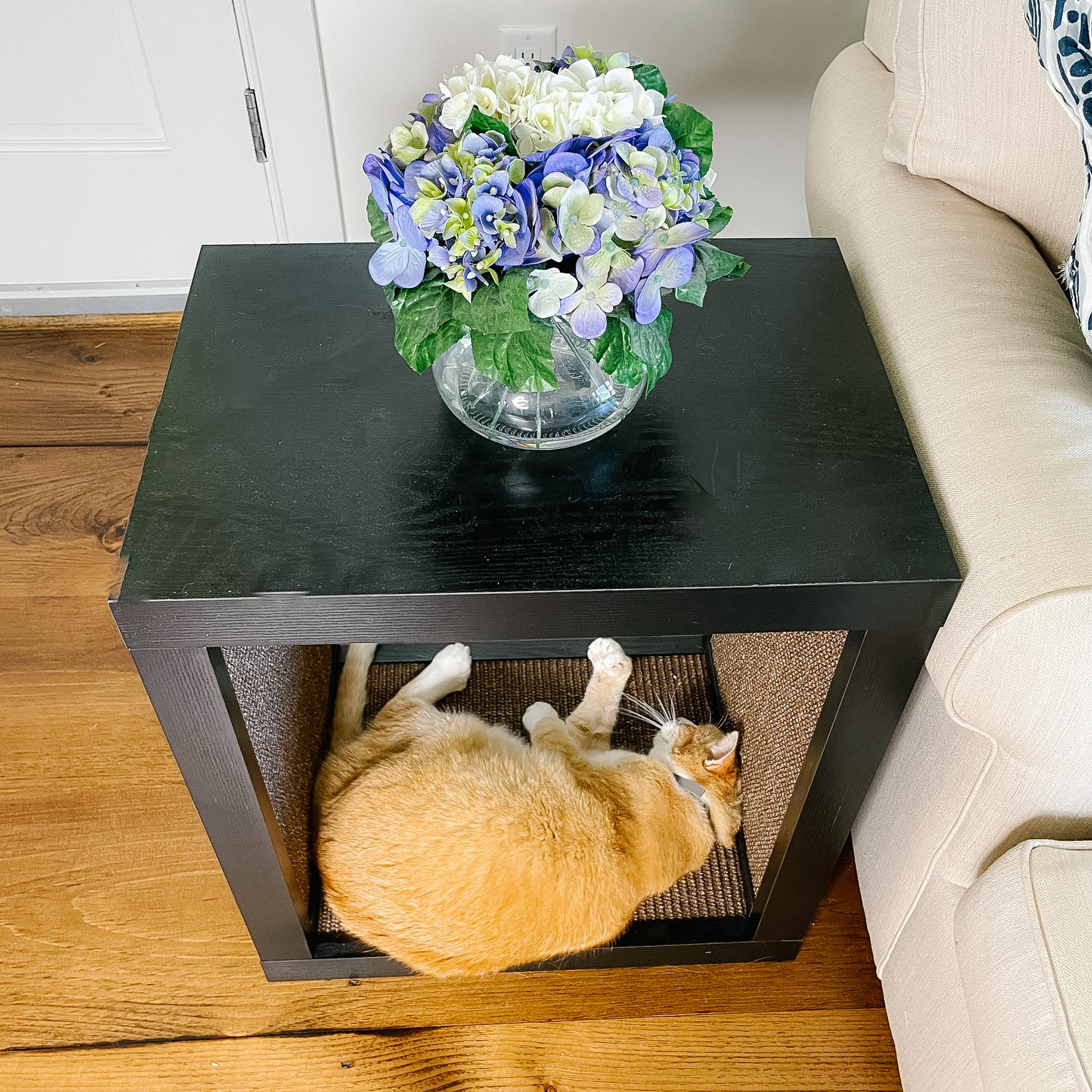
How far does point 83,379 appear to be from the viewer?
1725 millimetres

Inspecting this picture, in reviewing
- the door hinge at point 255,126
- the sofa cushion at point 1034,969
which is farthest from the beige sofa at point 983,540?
the door hinge at point 255,126

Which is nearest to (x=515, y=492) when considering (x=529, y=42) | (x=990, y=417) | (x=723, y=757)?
(x=990, y=417)

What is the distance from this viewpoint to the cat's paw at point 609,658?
1.21 meters

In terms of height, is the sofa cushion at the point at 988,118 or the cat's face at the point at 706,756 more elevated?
the sofa cushion at the point at 988,118

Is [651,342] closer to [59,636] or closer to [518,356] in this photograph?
[518,356]

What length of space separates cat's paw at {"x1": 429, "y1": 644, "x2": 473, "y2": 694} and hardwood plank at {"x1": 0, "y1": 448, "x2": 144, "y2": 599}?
516 mm

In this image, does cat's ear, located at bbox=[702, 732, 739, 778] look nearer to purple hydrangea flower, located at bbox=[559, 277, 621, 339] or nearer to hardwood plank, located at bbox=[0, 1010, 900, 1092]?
hardwood plank, located at bbox=[0, 1010, 900, 1092]

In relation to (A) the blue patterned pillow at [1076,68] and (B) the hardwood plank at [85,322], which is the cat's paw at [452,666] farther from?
(B) the hardwood plank at [85,322]

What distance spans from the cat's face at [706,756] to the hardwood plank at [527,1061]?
26 centimetres

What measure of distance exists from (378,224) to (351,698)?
678 mm

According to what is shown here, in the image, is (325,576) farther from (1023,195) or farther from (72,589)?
(72,589)

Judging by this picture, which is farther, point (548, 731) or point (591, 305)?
point (548, 731)

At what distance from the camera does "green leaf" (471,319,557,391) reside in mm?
648

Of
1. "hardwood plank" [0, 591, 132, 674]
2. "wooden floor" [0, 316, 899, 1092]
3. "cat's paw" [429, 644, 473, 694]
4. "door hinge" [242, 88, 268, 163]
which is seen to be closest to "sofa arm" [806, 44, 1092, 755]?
"wooden floor" [0, 316, 899, 1092]
